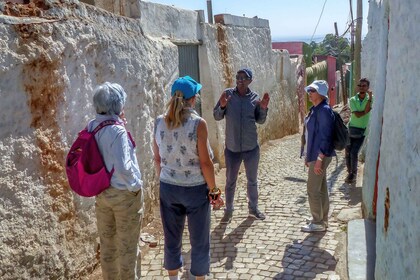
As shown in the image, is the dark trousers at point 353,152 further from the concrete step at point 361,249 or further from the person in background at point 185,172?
the person in background at point 185,172

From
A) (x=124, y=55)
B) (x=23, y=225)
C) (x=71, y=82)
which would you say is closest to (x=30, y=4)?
(x=71, y=82)

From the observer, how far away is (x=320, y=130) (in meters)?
4.76

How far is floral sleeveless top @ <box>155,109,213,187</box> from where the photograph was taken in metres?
3.61

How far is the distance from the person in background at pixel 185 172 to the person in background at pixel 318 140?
152 centimetres

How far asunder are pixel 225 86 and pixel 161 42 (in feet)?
8.97

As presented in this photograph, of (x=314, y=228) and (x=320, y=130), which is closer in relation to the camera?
(x=320, y=130)

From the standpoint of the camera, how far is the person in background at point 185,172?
360 cm

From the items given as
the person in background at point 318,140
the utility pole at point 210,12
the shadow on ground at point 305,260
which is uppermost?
the utility pole at point 210,12

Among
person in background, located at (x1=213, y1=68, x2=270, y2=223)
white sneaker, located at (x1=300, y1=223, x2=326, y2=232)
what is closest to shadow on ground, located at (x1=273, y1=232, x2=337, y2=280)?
white sneaker, located at (x1=300, y1=223, x2=326, y2=232)

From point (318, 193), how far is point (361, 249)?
30.0 inches

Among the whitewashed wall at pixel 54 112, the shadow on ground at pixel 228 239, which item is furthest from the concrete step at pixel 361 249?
the whitewashed wall at pixel 54 112

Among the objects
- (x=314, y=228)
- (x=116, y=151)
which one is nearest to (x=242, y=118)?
(x=314, y=228)

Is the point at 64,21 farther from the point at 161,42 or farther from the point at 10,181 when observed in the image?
the point at 161,42

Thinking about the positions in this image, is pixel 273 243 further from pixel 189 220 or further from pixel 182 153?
pixel 182 153
